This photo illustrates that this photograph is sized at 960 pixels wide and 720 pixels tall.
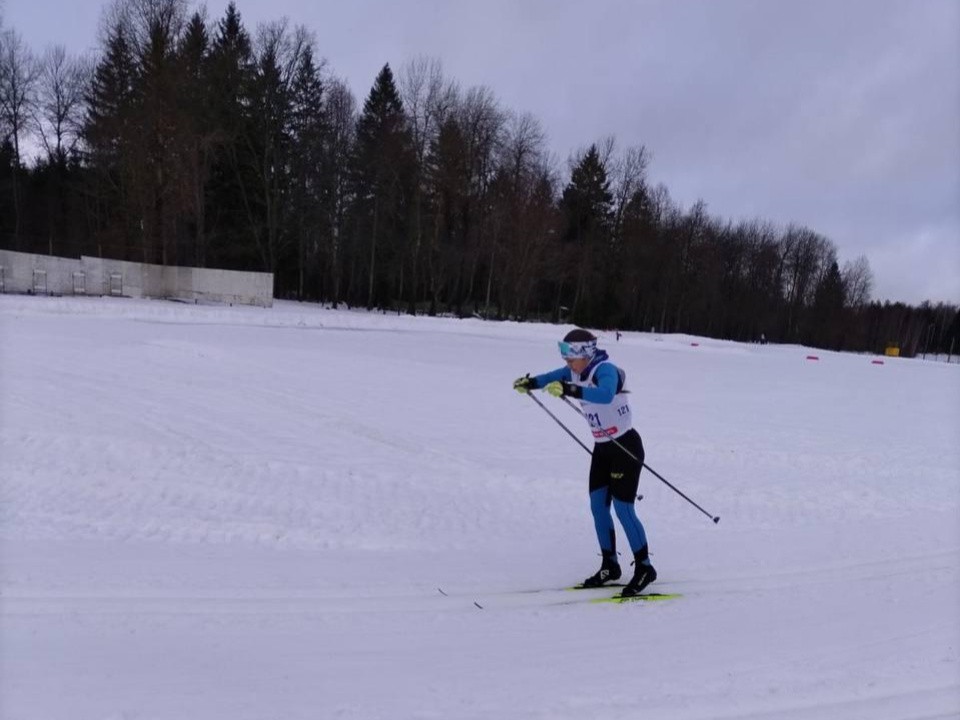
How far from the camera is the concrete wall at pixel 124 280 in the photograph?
1058 inches

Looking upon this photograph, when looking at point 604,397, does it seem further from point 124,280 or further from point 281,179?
point 281,179

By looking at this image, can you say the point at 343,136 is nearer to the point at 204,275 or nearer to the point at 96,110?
the point at 96,110

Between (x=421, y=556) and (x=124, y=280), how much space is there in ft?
102

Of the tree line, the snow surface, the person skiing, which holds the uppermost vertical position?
the tree line

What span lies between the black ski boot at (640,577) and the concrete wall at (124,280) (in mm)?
29908

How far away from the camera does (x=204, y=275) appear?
33.9 meters

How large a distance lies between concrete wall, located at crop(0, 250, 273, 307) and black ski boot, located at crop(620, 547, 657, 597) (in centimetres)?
2991

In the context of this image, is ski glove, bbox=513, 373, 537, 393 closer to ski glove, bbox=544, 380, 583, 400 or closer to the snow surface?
ski glove, bbox=544, 380, 583, 400

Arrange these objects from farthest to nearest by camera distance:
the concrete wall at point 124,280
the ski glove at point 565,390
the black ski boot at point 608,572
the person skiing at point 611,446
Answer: the concrete wall at point 124,280 < the black ski boot at point 608,572 < the person skiing at point 611,446 < the ski glove at point 565,390

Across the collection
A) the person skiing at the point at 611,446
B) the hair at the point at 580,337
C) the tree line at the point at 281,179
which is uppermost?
the tree line at the point at 281,179

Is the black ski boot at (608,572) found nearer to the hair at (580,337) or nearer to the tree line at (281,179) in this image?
the hair at (580,337)

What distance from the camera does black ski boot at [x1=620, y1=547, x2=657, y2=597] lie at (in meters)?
5.26

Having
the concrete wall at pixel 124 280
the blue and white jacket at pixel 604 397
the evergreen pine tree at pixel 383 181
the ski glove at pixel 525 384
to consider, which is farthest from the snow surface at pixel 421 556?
the evergreen pine tree at pixel 383 181

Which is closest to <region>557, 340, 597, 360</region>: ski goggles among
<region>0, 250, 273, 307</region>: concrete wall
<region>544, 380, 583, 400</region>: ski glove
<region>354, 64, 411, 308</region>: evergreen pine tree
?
<region>544, 380, 583, 400</region>: ski glove
